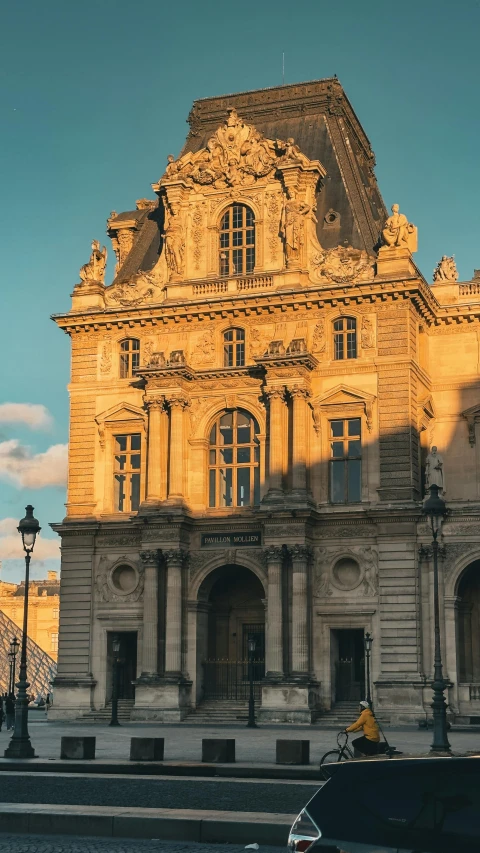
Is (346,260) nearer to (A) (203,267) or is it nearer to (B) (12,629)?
(A) (203,267)

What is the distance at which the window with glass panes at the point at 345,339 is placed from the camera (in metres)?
52.5

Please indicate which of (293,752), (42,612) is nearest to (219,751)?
(293,752)

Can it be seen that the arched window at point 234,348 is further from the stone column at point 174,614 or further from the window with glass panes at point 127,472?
the stone column at point 174,614

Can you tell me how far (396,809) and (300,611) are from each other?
40.9 m

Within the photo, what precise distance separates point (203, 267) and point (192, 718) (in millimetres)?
19822

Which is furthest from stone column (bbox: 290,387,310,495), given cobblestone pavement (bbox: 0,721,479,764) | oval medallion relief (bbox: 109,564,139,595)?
cobblestone pavement (bbox: 0,721,479,764)

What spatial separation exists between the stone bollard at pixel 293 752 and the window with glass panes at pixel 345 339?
2776 centimetres

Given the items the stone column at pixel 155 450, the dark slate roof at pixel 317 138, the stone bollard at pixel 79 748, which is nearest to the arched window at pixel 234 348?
the stone column at pixel 155 450

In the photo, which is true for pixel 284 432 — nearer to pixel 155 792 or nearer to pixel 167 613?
pixel 167 613

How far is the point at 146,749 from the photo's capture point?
27734 mm

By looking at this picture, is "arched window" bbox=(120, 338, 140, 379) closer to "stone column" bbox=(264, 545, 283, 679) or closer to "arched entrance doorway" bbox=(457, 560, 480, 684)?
"stone column" bbox=(264, 545, 283, 679)

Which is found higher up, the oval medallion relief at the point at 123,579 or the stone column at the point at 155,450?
the stone column at the point at 155,450

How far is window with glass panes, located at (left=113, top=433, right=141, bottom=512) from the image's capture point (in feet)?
180

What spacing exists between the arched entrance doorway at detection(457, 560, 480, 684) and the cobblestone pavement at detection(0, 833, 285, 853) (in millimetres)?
33647
